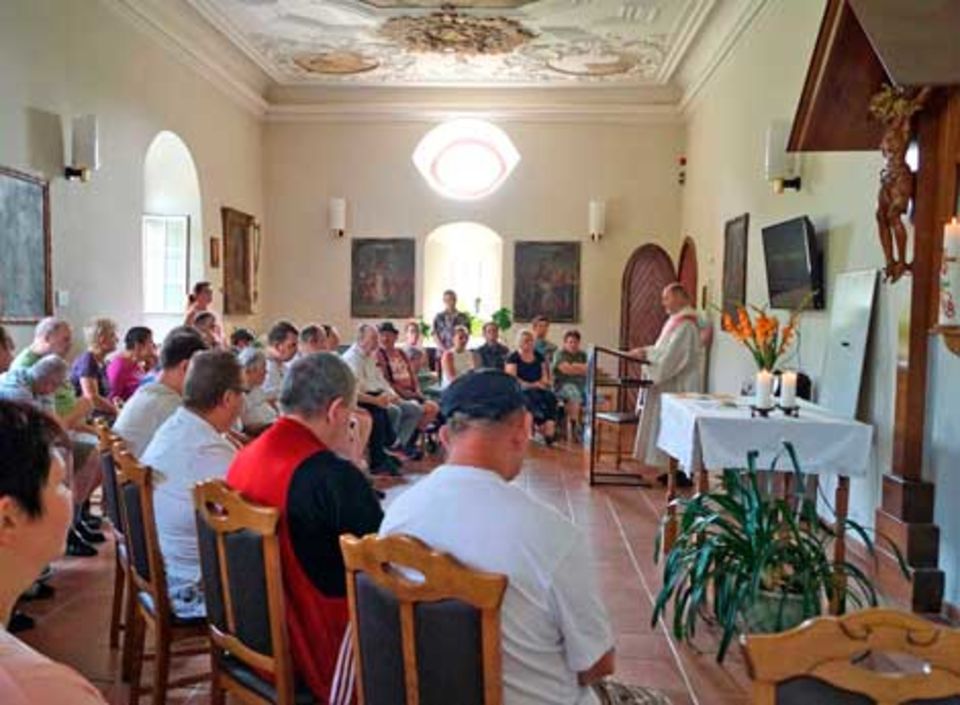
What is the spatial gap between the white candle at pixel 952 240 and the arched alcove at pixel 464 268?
744 centimetres

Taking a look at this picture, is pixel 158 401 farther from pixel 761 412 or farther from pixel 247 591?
pixel 761 412

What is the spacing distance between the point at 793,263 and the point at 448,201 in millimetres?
5697

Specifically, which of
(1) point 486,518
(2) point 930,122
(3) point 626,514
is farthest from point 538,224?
(1) point 486,518

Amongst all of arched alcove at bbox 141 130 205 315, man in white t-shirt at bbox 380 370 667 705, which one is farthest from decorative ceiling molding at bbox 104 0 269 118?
man in white t-shirt at bbox 380 370 667 705

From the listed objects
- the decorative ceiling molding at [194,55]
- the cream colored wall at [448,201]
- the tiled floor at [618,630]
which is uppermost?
the decorative ceiling molding at [194,55]

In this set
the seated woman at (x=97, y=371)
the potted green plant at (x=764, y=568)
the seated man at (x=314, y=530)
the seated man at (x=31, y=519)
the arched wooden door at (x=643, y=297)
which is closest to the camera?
the seated man at (x=31, y=519)

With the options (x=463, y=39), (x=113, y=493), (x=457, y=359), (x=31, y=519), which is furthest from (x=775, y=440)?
(x=463, y=39)

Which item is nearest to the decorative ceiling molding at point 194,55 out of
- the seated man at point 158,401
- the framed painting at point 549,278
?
the framed painting at point 549,278

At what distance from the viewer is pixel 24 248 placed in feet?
17.2

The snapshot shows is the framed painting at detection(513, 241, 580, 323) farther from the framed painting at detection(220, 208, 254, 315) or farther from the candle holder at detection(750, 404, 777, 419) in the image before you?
the candle holder at detection(750, 404, 777, 419)

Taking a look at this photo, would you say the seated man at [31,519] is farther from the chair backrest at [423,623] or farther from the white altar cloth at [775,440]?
the white altar cloth at [775,440]

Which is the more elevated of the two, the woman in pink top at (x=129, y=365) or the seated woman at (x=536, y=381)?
the woman in pink top at (x=129, y=365)

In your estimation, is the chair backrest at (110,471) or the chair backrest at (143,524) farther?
the chair backrest at (110,471)

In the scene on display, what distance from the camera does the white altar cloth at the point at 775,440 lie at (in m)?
3.65
